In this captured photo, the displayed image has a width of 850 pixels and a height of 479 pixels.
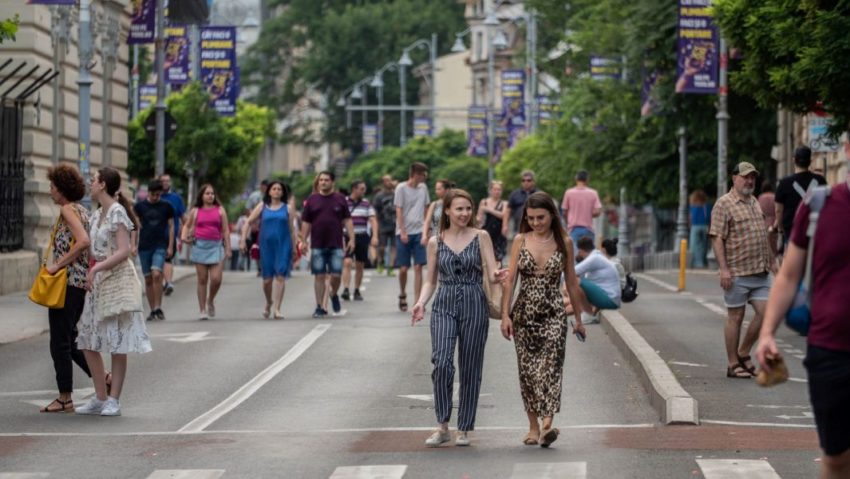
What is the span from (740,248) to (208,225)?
32.7ft

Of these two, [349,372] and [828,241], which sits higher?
[828,241]

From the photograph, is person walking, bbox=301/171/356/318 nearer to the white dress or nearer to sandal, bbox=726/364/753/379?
sandal, bbox=726/364/753/379

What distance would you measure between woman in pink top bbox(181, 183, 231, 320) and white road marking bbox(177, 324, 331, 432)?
255 centimetres

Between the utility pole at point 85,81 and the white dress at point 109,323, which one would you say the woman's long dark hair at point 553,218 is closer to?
the white dress at point 109,323

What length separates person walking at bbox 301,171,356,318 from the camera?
2575 centimetres

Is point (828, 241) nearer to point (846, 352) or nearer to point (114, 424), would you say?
point (846, 352)

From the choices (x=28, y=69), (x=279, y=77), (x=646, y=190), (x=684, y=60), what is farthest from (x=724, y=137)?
(x=279, y=77)

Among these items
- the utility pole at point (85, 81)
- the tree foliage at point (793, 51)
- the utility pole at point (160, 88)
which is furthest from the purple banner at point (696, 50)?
the utility pole at point (85, 81)

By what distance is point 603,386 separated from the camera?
17.2 metres

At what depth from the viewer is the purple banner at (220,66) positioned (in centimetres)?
4962

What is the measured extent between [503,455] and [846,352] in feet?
16.1

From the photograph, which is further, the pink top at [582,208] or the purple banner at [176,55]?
the purple banner at [176,55]

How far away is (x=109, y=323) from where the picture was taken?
14.9 m

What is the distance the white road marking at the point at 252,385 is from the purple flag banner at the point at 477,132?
222ft
